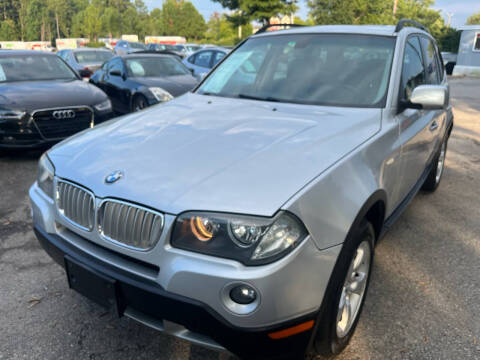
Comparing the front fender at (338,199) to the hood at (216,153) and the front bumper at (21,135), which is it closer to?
the hood at (216,153)

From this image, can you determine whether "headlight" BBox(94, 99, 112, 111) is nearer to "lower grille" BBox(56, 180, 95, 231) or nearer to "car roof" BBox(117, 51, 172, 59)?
"car roof" BBox(117, 51, 172, 59)

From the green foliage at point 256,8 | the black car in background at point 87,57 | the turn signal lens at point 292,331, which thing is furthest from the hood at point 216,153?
the green foliage at point 256,8

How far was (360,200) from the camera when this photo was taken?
6.62 feet

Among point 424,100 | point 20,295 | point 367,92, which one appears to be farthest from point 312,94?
point 20,295

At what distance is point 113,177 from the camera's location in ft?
6.51

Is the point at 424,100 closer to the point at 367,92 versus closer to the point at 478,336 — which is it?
the point at 367,92

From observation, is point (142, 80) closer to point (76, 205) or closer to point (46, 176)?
point (46, 176)

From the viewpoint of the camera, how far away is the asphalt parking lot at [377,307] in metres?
2.33

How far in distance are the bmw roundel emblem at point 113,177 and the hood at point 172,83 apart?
6.00m

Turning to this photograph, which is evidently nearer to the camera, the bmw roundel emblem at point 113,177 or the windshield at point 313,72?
the bmw roundel emblem at point 113,177

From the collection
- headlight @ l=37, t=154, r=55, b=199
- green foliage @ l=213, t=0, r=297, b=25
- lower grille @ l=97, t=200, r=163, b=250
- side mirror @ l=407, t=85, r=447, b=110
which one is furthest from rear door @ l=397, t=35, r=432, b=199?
green foliage @ l=213, t=0, r=297, b=25

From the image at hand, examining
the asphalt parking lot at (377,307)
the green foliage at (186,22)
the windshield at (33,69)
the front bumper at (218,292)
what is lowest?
the asphalt parking lot at (377,307)

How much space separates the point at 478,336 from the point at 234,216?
1.76 metres

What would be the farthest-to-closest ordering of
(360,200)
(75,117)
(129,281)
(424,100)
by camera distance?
(75,117)
(424,100)
(360,200)
(129,281)
